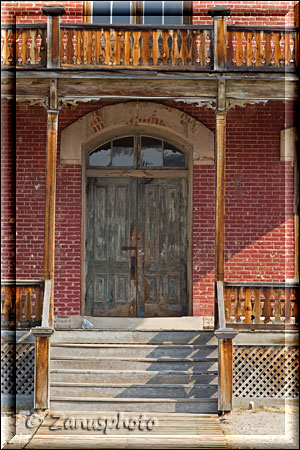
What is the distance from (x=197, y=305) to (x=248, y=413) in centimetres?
279

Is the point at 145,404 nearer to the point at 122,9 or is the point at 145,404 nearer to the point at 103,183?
the point at 103,183

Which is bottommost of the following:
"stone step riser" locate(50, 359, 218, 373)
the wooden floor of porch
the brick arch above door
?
the wooden floor of porch

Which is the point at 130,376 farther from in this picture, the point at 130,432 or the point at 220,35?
the point at 220,35

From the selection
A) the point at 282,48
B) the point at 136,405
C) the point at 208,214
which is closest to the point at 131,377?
the point at 136,405

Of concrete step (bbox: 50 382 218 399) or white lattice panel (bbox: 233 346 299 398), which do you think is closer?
concrete step (bbox: 50 382 218 399)

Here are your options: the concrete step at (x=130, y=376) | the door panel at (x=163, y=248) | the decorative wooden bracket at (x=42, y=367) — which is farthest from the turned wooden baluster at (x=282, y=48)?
the decorative wooden bracket at (x=42, y=367)

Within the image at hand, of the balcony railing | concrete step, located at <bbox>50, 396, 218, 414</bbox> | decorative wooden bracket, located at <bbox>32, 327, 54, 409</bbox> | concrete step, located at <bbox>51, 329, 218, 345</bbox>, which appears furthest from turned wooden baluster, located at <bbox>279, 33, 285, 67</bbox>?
decorative wooden bracket, located at <bbox>32, 327, 54, 409</bbox>

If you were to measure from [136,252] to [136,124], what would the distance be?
2.23m

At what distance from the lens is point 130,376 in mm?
8695

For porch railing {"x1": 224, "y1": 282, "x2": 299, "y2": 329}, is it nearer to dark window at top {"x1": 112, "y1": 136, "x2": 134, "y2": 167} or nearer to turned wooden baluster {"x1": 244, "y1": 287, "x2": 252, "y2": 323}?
turned wooden baluster {"x1": 244, "y1": 287, "x2": 252, "y2": 323}

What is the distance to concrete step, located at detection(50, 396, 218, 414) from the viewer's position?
8.38 m

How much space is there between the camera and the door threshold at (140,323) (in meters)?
10.5

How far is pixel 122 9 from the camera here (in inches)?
444

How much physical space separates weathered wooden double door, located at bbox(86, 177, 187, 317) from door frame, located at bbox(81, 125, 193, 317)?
130mm
